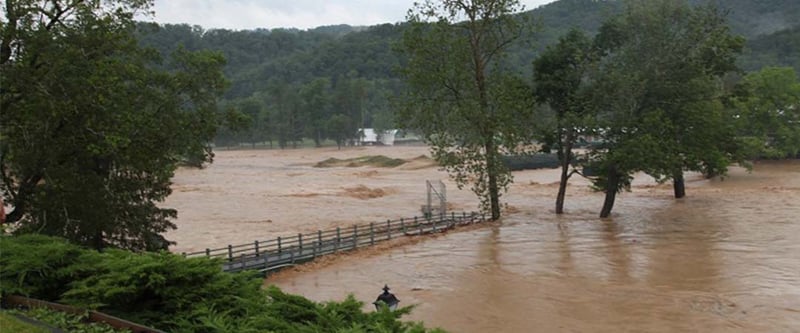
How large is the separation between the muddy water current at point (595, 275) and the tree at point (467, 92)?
143 inches

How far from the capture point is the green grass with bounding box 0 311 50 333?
284 inches

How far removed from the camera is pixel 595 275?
22391mm

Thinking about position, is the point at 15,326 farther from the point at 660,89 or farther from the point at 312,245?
the point at 660,89

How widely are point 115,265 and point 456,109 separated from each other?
90.5 feet

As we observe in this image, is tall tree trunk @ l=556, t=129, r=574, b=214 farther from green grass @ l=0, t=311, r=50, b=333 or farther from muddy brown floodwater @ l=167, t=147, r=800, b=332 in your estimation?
green grass @ l=0, t=311, r=50, b=333

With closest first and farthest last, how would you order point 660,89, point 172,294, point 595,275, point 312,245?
point 172,294
point 595,275
point 312,245
point 660,89

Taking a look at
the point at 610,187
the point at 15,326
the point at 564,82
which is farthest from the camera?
the point at 564,82

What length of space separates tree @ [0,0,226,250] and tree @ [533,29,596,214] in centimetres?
2326

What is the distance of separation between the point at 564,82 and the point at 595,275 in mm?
18793

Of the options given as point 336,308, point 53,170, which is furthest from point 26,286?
point 53,170

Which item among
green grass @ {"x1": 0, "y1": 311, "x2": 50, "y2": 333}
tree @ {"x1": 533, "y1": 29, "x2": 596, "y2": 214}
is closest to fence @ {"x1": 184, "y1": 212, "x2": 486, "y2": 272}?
tree @ {"x1": 533, "y1": 29, "x2": 596, "y2": 214}

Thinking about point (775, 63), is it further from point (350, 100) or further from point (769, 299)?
point (769, 299)

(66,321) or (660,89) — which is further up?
(660,89)

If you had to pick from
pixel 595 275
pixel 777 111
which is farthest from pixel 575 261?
pixel 777 111
